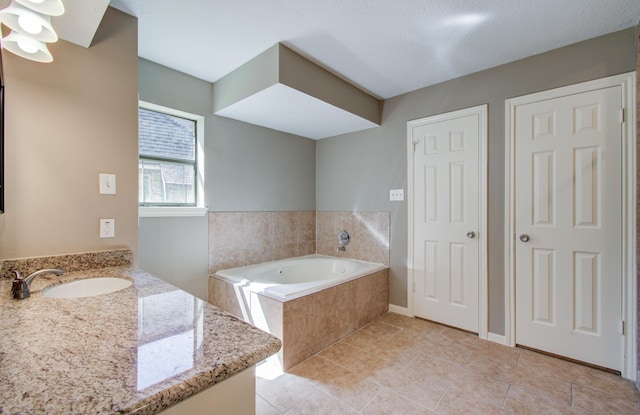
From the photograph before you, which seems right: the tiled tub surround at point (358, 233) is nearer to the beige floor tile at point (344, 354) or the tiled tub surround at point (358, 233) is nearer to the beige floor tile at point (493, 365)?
the beige floor tile at point (344, 354)

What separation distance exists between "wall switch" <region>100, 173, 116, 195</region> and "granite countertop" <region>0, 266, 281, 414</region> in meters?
0.72

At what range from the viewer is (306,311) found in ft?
7.08

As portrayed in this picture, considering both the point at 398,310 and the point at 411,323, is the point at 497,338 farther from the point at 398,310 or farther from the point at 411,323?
the point at 398,310

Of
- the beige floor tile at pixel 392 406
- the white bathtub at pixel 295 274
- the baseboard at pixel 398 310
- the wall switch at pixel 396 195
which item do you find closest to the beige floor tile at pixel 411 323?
the baseboard at pixel 398 310

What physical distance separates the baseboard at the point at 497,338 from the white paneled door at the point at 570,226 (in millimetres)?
99

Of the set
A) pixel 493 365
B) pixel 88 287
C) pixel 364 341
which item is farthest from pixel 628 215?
pixel 88 287

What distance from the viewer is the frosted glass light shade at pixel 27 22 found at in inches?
43.0

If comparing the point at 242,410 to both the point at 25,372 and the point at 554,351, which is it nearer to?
the point at 25,372

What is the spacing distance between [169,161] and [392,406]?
2.54 meters

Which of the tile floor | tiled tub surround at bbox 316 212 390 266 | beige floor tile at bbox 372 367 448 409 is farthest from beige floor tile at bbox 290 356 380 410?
tiled tub surround at bbox 316 212 390 266

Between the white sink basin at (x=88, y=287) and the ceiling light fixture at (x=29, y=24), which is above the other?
the ceiling light fixture at (x=29, y=24)

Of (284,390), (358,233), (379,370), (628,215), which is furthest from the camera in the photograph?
(358,233)

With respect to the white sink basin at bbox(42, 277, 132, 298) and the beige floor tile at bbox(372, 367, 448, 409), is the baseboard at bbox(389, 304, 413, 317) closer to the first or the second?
the beige floor tile at bbox(372, 367, 448, 409)

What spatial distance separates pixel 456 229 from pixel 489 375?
120 centimetres
